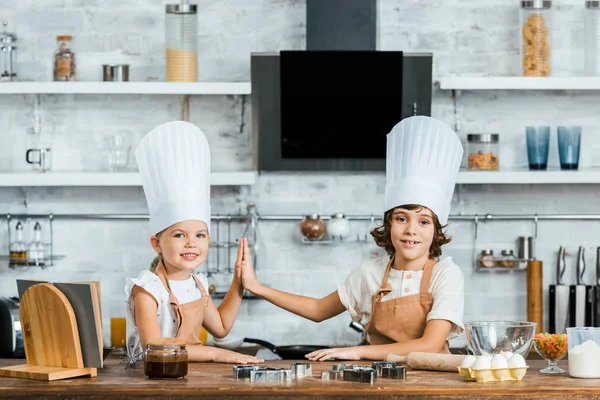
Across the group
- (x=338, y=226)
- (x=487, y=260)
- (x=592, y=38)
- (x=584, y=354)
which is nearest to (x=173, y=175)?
(x=584, y=354)

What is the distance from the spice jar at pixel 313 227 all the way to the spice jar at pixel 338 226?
1.5 inches

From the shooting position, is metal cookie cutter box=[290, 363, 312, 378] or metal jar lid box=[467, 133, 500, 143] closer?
metal cookie cutter box=[290, 363, 312, 378]

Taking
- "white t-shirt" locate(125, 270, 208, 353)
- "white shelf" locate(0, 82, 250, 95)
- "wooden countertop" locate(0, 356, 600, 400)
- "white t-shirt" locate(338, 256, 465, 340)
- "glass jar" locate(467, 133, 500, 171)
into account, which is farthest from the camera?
"glass jar" locate(467, 133, 500, 171)

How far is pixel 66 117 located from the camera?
4449 mm

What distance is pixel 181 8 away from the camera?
4.14 meters

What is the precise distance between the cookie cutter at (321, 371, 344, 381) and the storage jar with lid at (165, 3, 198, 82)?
2.36 meters

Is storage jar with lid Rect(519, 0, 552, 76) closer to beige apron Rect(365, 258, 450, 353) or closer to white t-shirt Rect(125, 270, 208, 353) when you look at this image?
beige apron Rect(365, 258, 450, 353)

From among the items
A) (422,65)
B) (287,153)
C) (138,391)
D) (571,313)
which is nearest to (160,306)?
(138,391)

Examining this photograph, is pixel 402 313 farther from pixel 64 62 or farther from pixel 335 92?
pixel 64 62

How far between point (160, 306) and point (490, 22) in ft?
8.40

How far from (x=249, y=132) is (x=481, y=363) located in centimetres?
255

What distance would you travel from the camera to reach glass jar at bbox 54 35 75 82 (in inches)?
167

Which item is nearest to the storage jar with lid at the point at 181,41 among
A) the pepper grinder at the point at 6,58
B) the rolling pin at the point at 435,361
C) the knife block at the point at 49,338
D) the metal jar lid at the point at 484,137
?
the pepper grinder at the point at 6,58

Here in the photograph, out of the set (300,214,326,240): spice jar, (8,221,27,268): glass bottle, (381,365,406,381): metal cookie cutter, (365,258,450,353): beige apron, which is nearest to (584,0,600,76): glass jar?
(300,214,326,240): spice jar
